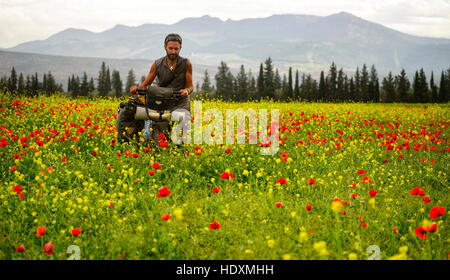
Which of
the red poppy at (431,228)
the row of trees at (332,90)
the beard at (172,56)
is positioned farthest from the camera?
the row of trees at (332,90)

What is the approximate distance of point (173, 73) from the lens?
6.99 meters

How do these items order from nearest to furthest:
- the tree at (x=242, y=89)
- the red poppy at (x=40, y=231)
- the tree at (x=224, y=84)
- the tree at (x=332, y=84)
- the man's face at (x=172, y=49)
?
the red poppy at (x=40, y=231), the man's face at (x=172, y=49), the tree at (x=242, y=89), the tree at (x=332, y=84), the tree at (x=224, y=84)

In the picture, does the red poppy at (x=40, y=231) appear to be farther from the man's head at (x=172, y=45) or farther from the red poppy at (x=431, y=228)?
the man's head at (x=172, y=45)

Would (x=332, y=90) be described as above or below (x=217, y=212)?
above

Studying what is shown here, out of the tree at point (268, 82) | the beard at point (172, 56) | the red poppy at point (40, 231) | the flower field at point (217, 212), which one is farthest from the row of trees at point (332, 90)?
the red poppy at point (40, 231)

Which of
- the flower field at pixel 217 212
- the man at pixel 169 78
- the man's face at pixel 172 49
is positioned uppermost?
the man's face at pixel 172 49

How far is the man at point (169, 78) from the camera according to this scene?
663cm

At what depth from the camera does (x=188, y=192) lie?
15.4ft

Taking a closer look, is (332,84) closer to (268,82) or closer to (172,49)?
(268,82)

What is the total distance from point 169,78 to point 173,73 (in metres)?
0.15

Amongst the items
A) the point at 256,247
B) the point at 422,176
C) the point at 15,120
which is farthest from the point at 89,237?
the point at 15,120

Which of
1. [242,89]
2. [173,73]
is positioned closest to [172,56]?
[173,73]

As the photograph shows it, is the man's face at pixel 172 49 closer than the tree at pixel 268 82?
Yes
